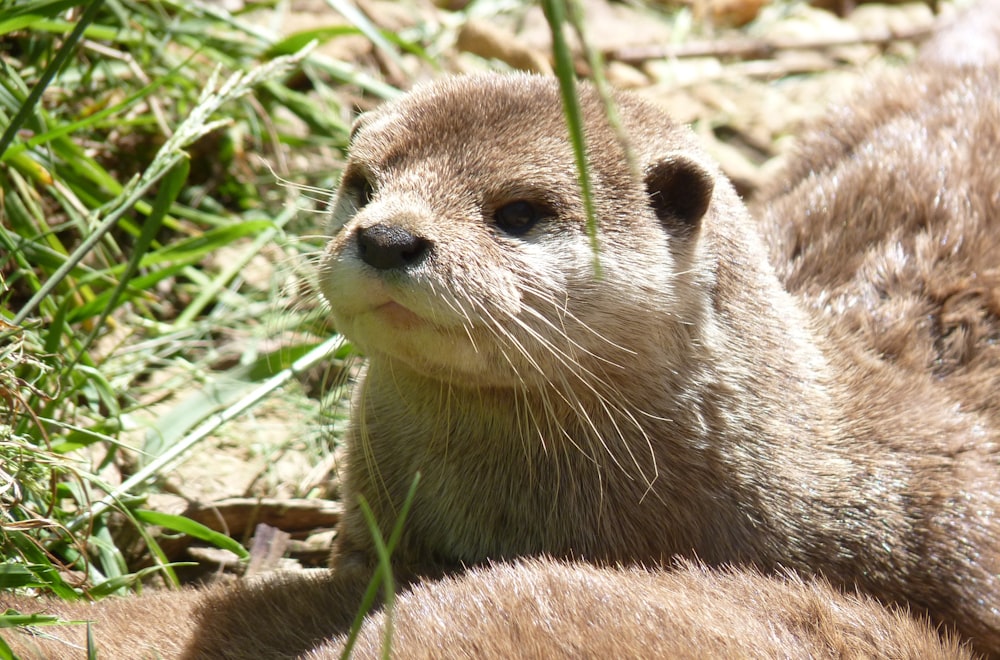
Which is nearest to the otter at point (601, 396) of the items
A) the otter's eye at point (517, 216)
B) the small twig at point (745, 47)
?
the otter's eye at point (517, 216)

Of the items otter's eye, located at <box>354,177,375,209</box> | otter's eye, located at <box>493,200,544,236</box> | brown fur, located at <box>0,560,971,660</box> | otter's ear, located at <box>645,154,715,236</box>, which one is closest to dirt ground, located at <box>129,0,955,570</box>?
brown fur, located at <box>0,560,971,660</box>

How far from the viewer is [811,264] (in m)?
3.10

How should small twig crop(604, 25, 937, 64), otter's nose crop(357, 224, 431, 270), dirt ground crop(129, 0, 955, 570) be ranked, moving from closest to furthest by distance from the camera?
otter's nose crop(357, 224, 431, 270) < dirt ground crop(129, 0, 955, 570) < small twig crop(604, 25, 937, 64)

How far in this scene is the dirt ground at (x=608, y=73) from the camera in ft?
10.1

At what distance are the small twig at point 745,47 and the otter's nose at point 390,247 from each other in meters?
3.20

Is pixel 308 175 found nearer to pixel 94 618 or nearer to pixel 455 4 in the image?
pixel 455 4

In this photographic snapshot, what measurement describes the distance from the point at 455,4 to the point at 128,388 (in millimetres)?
2615

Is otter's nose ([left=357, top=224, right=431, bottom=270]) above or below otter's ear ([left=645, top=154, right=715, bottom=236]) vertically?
below

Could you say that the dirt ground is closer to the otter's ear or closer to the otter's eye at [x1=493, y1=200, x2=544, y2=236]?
the otter's eye at [x1=493, y1=200, x2=544, y2=236]

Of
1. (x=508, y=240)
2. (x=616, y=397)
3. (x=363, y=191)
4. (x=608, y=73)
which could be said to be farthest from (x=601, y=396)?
(x=608, y=73)

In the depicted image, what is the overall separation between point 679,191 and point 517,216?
12.9 inches

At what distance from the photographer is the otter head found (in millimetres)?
2066

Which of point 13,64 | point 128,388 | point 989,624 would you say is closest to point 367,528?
point 128,388

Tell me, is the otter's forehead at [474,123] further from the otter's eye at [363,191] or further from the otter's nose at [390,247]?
the otter's nose at [390,247]
